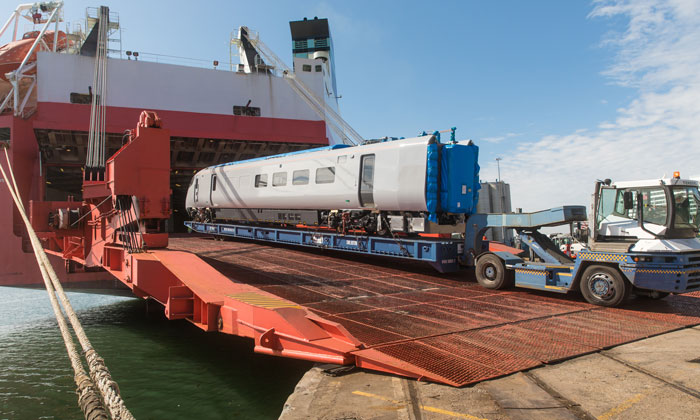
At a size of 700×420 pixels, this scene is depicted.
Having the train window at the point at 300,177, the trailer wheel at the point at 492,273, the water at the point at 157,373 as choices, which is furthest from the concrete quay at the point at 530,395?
the train window at the point at 300,177

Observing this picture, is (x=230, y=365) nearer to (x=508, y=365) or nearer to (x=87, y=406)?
(x=508, y=365)

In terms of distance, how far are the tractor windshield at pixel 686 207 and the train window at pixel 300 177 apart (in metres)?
9.11

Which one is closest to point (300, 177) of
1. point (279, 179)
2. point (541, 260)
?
point (279, 179)

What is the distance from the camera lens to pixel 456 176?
10.4 m

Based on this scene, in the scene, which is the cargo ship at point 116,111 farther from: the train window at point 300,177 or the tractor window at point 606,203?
the tractor window at point 606,203

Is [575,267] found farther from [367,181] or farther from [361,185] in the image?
[361,185]

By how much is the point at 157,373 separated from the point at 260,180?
8.63m

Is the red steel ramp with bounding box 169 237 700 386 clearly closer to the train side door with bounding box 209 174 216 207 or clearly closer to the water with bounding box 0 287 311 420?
the water with bounding box 0 287 311 420

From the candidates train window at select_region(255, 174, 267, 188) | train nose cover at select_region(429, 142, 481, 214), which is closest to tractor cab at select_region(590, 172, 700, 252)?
train nose cover at select_region(429, 142, 481, 214)

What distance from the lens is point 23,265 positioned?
16.6 meters

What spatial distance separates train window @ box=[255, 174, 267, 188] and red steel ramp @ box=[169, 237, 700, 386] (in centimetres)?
432

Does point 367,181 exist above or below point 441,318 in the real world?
above

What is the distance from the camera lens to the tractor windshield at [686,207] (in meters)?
7.29

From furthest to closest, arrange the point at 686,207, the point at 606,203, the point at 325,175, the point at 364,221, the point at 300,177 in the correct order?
the point at 300,177 → the point at 325,175 → the point at 364,221 → the point at 606,203 → the point at 686,207
